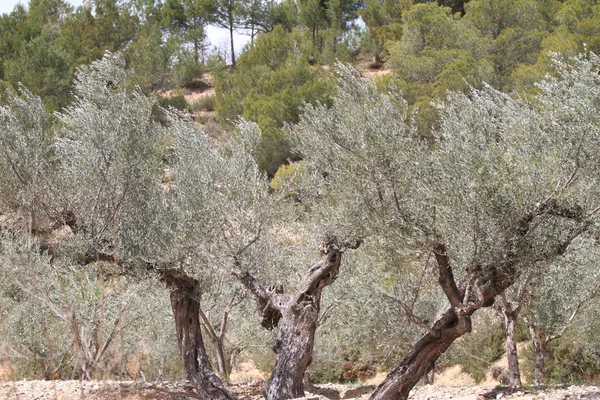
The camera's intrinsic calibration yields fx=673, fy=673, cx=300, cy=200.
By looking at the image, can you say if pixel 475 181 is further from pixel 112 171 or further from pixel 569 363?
pixel 569 363

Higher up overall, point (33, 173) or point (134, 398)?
point (33, 173)

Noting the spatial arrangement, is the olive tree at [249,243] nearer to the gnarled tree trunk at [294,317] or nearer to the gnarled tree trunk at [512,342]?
the gnarled tree trunk at [294,317]

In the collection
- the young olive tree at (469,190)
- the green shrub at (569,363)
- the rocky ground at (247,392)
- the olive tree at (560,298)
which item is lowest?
the green shrub at (569,363)

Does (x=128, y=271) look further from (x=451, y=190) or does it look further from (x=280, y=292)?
(x=451, y=190)

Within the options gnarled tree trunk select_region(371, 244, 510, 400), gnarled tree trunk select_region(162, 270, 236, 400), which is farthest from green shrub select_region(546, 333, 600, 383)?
gnarled tree trunk select_region(162, 270, 236, 400)

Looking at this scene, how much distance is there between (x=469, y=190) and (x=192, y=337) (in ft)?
17.2

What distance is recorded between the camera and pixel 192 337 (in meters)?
10.8

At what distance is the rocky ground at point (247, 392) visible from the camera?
31.4 feet

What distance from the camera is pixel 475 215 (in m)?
7.94

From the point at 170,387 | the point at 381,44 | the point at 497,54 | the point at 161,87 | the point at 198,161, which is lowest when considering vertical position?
the point at 170,387

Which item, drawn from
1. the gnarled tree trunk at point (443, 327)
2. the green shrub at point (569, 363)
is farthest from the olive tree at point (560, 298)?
the gnarled tree trunk at point (443, 327)

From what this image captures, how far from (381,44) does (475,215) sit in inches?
1476

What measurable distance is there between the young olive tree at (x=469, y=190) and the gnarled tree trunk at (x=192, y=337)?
8.61 feet

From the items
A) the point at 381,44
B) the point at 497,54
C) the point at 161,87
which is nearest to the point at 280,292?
the point at 497,54
